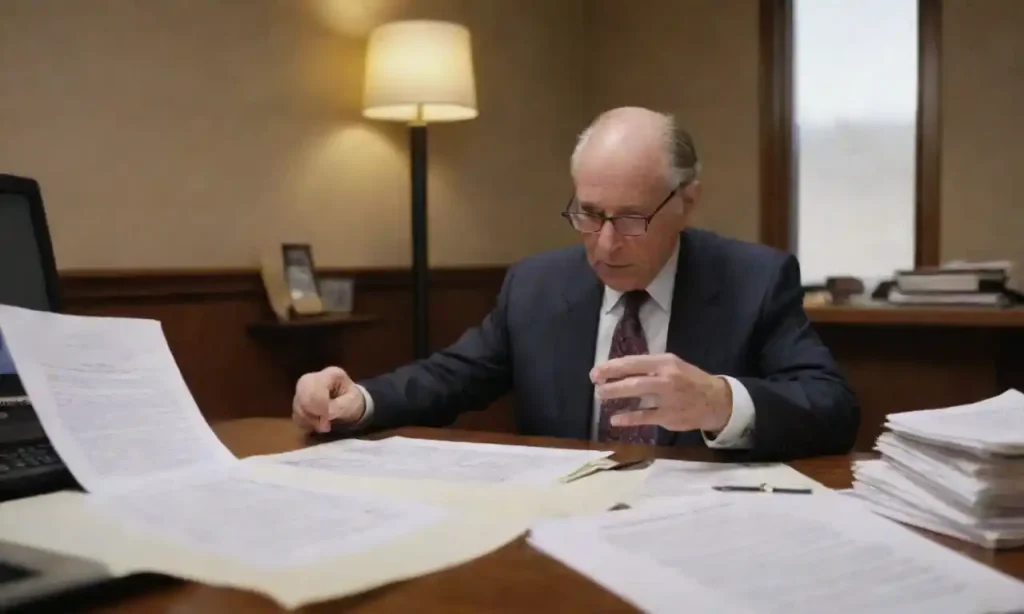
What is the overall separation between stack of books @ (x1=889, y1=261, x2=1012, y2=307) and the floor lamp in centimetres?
137

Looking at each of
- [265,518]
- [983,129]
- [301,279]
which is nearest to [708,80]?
[983,129]

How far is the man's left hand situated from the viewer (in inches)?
43.0

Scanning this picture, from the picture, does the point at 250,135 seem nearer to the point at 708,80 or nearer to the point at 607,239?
the point at 607,239

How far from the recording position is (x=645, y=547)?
794 mm

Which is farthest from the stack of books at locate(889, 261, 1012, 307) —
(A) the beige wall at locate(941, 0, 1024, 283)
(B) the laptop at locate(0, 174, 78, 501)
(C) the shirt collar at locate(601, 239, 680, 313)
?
(B) the laptop at locate(0, 174, 78, 501)

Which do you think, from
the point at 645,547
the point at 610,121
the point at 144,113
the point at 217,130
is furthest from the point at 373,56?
the point at 645,547

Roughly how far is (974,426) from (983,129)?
2485mm

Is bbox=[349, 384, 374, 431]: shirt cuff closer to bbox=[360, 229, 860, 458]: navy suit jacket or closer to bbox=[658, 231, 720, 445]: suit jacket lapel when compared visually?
bbox=[360, 229, 860, 458]: navy suit jacket

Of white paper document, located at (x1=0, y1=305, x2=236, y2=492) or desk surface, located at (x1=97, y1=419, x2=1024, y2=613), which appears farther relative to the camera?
white paper document, located at (x1=0, y1=305, x2=236, y2=492)

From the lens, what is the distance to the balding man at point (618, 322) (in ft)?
4.83

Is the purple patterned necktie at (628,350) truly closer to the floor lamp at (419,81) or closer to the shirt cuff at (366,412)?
the shirt cuff at (366,412)

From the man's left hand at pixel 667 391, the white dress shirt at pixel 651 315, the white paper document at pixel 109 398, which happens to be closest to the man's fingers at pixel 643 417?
the man's left hand at pixel 667 391

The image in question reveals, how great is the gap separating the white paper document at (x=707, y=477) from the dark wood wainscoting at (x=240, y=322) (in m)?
1.28

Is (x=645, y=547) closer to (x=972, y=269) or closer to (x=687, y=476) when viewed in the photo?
(x=687, y=476)
